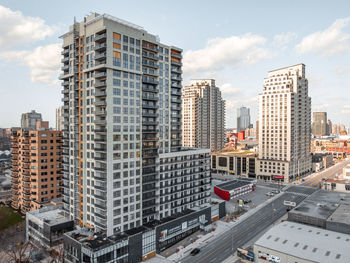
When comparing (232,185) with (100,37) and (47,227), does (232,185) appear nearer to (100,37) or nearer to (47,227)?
(47,227)

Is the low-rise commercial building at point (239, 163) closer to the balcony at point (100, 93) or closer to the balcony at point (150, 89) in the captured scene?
the balcony at point (150, 89)

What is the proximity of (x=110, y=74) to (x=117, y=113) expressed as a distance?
11270 mm

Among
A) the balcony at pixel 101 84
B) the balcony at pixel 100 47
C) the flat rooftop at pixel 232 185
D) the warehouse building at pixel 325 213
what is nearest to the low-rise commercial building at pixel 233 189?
the flat rooftop at pixel 232 185

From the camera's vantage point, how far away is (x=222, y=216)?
106250 mm

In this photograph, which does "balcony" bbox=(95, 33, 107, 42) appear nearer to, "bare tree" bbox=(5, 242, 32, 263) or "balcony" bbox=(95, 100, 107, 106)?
"balcony" bbox=(95, 100, 107, 106)

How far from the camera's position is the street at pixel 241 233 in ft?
245

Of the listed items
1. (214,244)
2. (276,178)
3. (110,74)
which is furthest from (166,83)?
(276,178)

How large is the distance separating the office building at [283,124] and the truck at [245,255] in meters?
105

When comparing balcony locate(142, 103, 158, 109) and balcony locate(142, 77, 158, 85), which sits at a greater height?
balcony locate(142, 77, 158, 85)

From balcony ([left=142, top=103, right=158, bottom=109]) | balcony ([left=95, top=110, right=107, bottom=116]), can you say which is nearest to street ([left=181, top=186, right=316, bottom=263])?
balcony ([left=142, top=103, right=158, bottom=109])

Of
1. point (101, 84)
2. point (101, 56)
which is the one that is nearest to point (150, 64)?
point (101, 56)

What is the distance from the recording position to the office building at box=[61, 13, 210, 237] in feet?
237

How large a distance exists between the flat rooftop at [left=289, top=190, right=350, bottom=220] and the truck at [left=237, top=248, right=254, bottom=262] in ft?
106

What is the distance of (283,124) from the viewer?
17100cm
